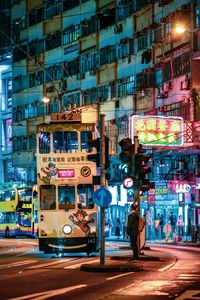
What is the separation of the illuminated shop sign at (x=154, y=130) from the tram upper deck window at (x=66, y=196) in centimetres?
1273

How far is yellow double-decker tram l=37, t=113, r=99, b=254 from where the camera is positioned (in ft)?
80.8

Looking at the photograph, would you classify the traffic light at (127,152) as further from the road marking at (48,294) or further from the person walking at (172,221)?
the person walking at (172,221)

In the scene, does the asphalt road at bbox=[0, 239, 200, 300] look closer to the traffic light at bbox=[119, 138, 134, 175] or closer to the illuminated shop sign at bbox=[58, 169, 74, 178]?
the traffic light at bbox=[119, 138, 134, 175]

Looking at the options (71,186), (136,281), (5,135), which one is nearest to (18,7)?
(5,135)

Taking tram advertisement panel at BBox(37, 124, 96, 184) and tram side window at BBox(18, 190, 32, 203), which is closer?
tram advertisement panel at BBox(37, 124, 96, 184)

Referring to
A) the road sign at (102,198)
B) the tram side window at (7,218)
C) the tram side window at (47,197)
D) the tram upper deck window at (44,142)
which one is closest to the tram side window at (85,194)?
the tram side window at (47,197)

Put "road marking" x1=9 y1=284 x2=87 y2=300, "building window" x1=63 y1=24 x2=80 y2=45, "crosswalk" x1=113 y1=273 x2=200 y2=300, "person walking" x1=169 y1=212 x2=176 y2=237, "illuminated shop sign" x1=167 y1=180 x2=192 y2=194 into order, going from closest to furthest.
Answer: "road marking" x1=9 y1=284 x2=87 y2=300
"crosswalk" x1=113 y1=273 x2=200 y2=300
"illuminated shop sign" x1=167 y1=180 x2=192 y2=194
"person walking" x1=169 y1=212 x2=176 y2=237
"building window" x1=63 y1=24 x2=80 y2=45

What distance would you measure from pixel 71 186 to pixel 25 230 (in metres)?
28.7

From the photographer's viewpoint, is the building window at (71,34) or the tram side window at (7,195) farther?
the building window at (71,34)

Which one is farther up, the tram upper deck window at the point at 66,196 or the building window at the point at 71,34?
→ the building window at the point at 71,34

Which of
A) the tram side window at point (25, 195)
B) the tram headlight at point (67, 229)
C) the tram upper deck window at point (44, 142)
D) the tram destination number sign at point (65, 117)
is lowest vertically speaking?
the tram headlight at point (67, 229)

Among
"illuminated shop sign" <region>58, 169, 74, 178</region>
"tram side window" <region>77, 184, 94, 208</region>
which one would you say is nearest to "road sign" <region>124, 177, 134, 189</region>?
"tram side window" <region>77, 184, 94, 208</region>

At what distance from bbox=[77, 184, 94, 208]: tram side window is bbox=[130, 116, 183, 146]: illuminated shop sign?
41.1 ft

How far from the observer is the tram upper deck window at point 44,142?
2466 cm
